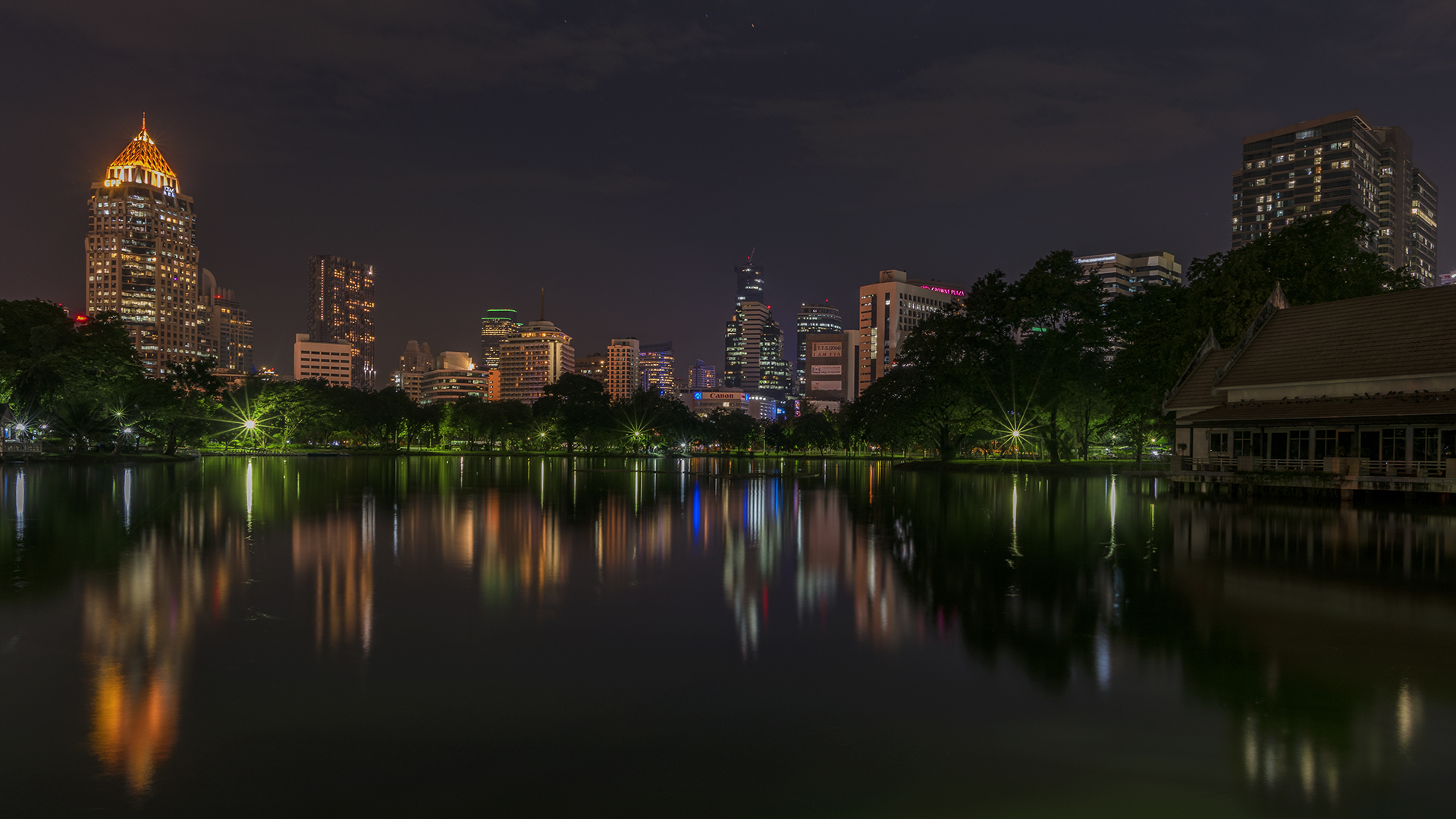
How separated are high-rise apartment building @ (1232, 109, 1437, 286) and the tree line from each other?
461 ft

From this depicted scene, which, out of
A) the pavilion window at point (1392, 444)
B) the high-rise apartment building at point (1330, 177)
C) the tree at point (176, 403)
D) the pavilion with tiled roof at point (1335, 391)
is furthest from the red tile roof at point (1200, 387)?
the high-rise apartment building at point (1330, 177)

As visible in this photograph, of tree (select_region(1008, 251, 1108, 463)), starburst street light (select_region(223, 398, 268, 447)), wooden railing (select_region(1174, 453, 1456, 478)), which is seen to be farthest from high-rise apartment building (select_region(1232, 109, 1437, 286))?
starburst street light (select_region(223, 398, 268, 447))

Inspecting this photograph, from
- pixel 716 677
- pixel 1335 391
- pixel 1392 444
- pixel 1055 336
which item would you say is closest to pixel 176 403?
pixel 1055 336

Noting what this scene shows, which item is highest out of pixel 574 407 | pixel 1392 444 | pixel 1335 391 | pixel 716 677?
pixel 574 407

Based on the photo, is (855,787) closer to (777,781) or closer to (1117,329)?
(777,781)

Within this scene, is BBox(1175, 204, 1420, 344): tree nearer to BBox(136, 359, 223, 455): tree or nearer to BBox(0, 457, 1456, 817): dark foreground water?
BBox(0, 457, 1456, 817): dark foreground water

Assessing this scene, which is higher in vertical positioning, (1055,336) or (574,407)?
(1055,336)

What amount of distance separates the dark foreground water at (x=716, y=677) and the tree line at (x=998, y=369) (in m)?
34.6

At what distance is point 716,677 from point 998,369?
61885 millimetres

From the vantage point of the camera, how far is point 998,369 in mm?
65375

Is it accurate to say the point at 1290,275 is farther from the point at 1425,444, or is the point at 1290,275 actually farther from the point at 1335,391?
the point at 1425,444

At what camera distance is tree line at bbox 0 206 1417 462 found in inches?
1802

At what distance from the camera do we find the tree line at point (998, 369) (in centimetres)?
4578

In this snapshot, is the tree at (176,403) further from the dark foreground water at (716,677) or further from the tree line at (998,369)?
the dark foreground water at (716,677)
